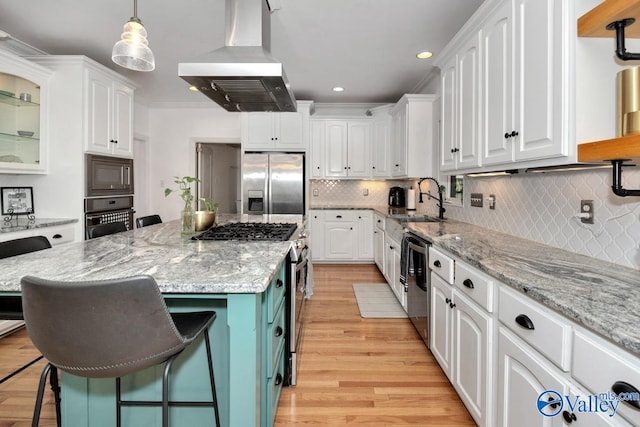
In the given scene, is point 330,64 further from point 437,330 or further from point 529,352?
point 529,352

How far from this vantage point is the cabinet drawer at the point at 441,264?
1.86 m

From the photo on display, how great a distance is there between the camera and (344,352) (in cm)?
245

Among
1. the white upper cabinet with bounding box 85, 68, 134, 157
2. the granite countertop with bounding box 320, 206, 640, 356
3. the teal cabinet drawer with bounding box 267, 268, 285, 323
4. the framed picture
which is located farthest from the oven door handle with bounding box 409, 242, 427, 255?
the framed picture

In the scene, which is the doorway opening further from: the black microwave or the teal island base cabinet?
the teal island base cabinet

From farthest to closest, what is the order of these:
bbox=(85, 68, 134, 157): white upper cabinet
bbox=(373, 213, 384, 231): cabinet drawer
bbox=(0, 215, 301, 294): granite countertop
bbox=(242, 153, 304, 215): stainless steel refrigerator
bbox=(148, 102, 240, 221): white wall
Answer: bbox=(148, 102, 240, 221): white wall → bbox=(242, 153, 304, 215): stainless steel refrigerator → bbox=(373, 213, 384, 231): cabinet drawer → bbox=(85, 68, 134, 157): white upper cabinet → bbox=(0, 215, 301, 294): granite countertop

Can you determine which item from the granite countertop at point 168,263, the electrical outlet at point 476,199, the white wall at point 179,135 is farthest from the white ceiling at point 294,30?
A: the granite countertop at point 168,263

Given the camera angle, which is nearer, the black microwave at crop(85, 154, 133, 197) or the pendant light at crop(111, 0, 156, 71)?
the pendant light at crop(111, 0, 156, 71)

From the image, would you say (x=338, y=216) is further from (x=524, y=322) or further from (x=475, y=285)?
(x=524, y=322)

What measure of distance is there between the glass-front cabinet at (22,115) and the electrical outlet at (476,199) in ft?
13.0

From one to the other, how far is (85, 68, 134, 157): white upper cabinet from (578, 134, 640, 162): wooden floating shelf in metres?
3.95

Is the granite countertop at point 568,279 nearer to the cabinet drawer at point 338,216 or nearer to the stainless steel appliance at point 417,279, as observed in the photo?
the stainless steel appliance at point 417,279

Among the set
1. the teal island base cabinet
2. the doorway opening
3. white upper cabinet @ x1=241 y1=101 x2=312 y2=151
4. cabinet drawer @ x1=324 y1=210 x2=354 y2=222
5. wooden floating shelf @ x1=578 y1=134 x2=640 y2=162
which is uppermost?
white upper cabinet @ x1=241 y1=101 x2=312 y2=151

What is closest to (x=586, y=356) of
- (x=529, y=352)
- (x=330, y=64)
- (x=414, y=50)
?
(x=529, y=352)
